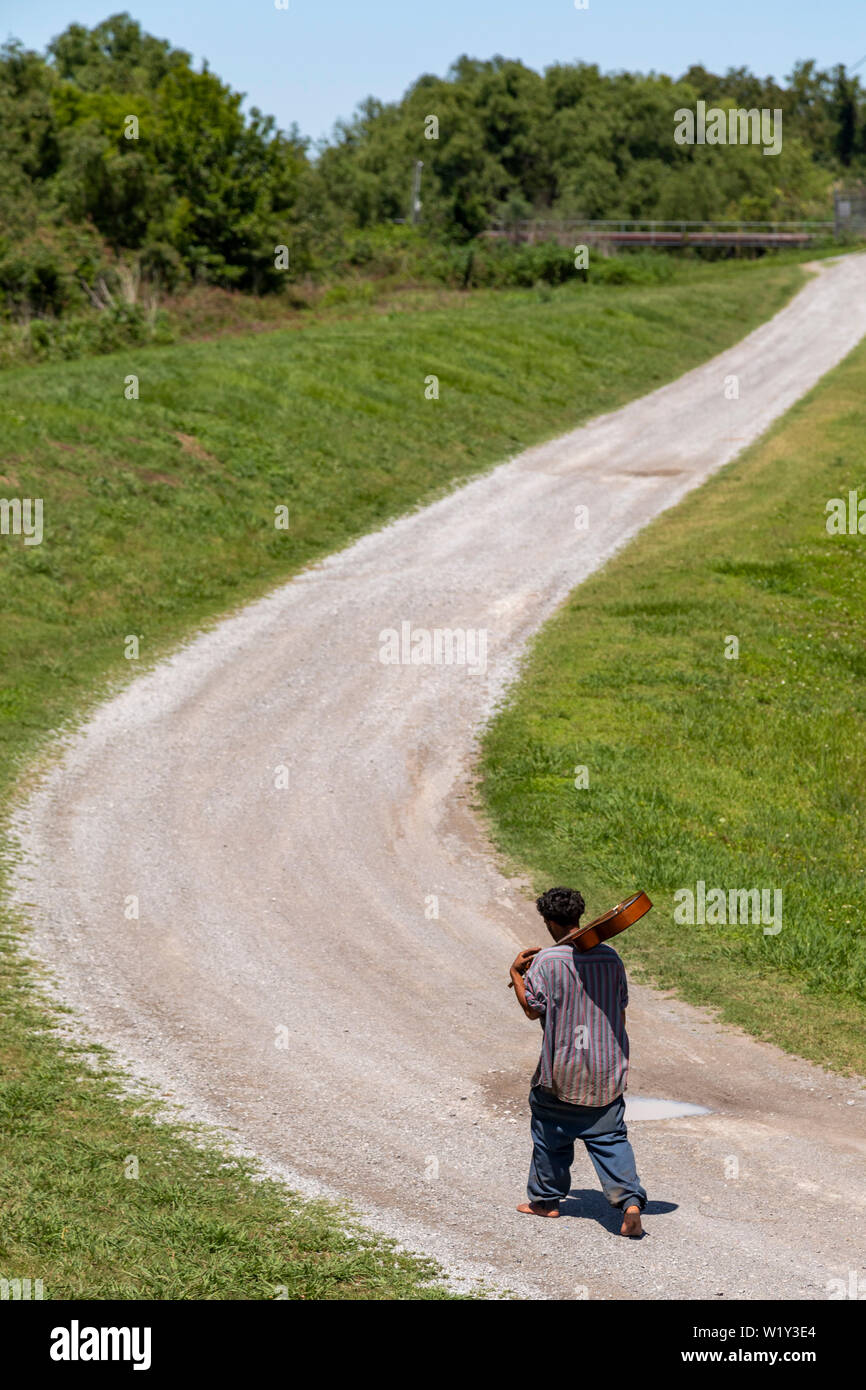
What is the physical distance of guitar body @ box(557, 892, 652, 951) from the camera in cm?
745

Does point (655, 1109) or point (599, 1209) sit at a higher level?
point (655, 1109)

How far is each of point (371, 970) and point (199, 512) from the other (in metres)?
16.3

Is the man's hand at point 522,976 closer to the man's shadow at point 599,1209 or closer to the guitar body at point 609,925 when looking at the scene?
the guitar body at point 609,925

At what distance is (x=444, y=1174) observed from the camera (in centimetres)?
902

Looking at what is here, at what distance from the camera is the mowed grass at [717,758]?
12977 millimetres

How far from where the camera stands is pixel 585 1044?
26.3ft

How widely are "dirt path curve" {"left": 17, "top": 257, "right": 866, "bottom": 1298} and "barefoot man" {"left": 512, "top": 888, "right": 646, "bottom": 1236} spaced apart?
0.46m

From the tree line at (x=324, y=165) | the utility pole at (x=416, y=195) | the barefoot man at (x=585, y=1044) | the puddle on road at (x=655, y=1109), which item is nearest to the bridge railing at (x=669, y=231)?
the tree line at (x=324, y=165)

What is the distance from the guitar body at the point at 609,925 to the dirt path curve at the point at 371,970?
1789 mm

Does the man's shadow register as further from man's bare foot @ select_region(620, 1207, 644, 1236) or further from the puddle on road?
the puddle on road

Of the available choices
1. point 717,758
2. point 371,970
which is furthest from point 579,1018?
point 717,758

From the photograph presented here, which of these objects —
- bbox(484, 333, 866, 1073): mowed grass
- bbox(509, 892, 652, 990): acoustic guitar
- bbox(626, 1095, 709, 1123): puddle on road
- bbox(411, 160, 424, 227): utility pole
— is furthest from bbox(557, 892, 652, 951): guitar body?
bbox(411, 160, 424, 227): utility pole

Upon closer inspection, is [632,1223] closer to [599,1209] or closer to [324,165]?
[599,1209]

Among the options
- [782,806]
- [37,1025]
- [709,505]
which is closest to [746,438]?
[709,505]
